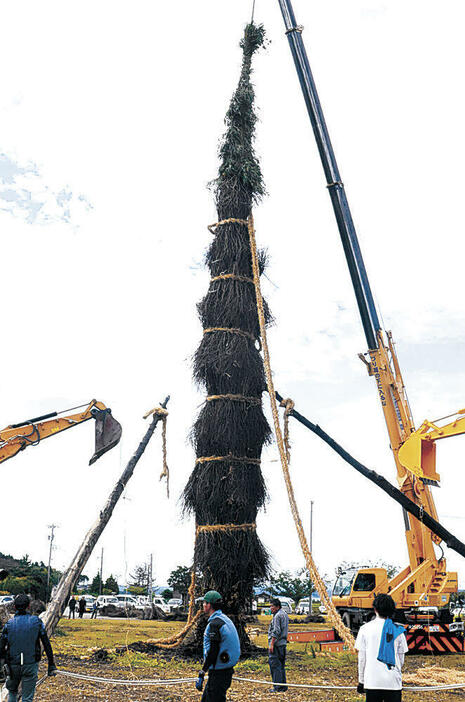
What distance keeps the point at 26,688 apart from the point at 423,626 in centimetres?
1017

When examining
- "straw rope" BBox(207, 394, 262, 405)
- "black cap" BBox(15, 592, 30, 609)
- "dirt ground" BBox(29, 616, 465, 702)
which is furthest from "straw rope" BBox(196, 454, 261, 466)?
"black cap" BBox(15, 592, 30, 609)

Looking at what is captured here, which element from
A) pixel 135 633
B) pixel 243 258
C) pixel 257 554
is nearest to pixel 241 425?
pixel 257 554

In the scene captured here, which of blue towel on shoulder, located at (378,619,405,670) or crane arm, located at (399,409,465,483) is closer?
blue towel on shoulder, located at (378,619,405,670)

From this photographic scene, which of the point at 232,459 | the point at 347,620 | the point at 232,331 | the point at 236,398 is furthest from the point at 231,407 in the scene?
the point at 347,620

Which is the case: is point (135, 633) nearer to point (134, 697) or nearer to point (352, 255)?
point (134, 697)

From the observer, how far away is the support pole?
1266 cm

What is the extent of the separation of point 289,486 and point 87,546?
430 cm

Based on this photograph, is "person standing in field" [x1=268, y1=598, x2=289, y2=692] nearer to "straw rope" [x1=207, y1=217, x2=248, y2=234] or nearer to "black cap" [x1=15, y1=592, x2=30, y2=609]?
"black cap" [x1=15, y1=592, x2=30, y2=609]

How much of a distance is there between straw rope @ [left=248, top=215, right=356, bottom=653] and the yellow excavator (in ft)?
6.96

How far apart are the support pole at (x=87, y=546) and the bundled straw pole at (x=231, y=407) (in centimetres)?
145

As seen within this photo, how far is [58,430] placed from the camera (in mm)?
12547

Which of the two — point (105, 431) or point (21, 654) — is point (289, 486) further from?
point (21, 654)

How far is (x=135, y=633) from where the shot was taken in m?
20.1

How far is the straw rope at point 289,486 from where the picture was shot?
475 inches
